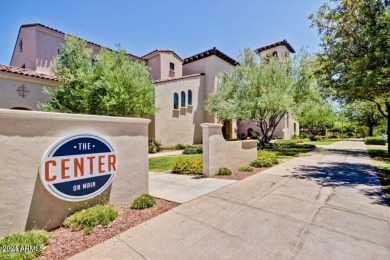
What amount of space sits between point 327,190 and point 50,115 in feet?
26.8

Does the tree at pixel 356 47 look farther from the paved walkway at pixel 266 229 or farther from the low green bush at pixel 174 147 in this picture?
the low green bush at pixel 174 147

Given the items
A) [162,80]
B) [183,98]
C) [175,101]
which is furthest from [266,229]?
[183,98]

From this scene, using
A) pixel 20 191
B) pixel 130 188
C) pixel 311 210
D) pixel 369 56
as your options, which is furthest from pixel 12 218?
pixel 369 56

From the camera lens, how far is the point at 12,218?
11.1 feet

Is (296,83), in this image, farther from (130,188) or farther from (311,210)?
(130,188)

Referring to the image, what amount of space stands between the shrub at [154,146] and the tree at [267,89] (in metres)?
6.91

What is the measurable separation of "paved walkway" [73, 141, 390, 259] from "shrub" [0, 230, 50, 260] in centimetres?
71

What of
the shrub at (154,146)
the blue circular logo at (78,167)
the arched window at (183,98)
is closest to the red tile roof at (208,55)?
the arched window at (183,98)

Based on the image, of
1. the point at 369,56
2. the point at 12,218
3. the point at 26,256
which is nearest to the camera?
the point at 26,256

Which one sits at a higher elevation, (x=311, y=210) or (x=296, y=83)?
(x=296, y=83)

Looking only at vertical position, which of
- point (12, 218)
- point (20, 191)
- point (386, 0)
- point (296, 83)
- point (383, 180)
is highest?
point (386, 0)

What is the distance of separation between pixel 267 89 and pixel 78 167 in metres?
14.9

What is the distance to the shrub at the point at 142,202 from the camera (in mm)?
4934

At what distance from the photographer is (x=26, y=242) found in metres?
3.14
